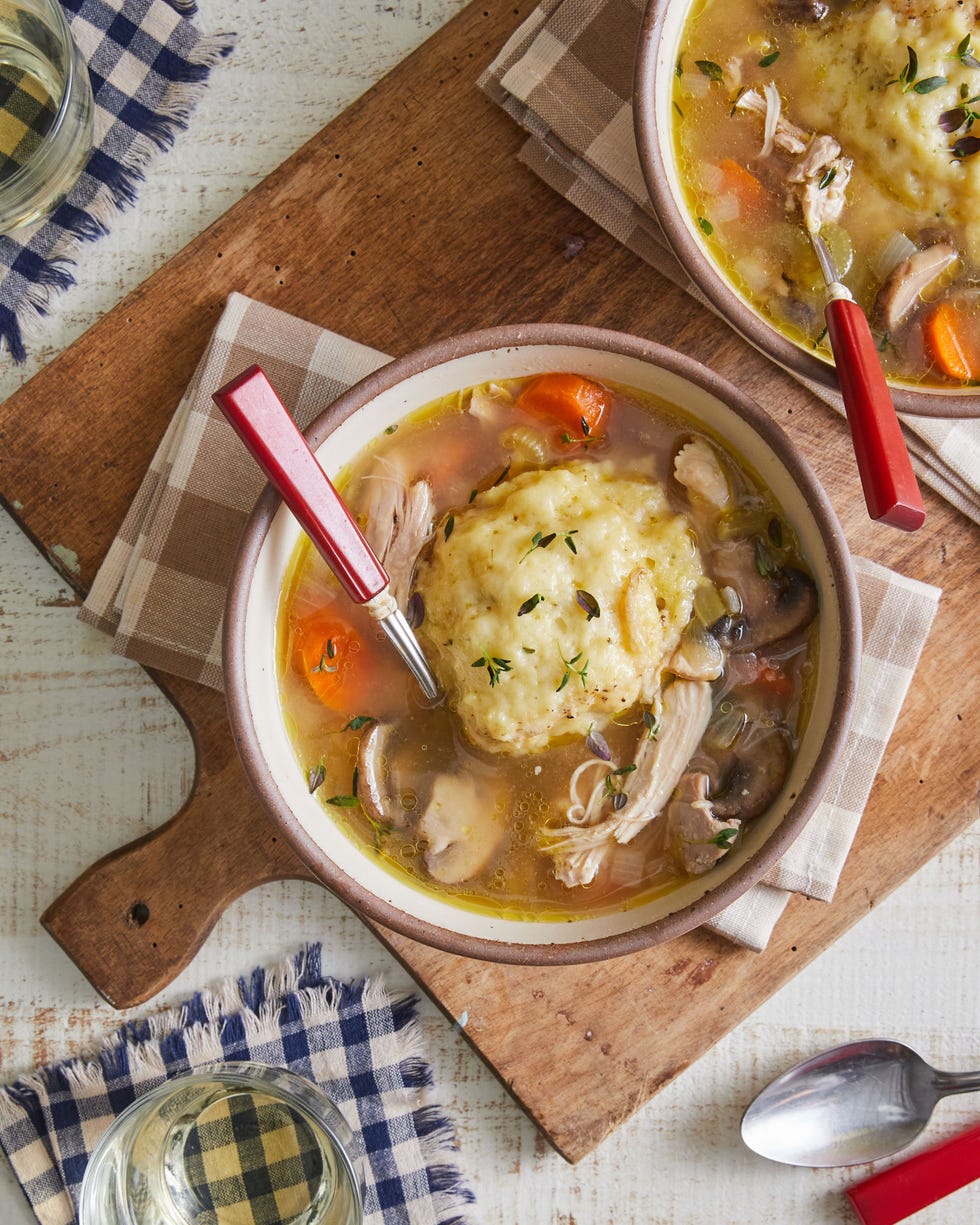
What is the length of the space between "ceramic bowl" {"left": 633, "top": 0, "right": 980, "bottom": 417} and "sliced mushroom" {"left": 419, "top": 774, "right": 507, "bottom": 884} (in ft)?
2.99

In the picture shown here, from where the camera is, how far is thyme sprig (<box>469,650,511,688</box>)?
1941mm

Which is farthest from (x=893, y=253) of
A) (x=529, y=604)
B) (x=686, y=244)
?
(x=529, y=604)

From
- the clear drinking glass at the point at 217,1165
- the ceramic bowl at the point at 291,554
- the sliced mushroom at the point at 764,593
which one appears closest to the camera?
the ceramic bowl at the point at 291,554

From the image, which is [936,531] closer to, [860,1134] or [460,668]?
[460,668]

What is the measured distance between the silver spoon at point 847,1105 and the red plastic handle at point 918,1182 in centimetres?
6

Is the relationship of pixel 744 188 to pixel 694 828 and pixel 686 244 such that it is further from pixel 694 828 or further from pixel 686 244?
pixel 694 828

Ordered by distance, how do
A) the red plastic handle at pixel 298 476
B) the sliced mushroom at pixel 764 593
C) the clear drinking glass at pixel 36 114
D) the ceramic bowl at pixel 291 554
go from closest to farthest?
the red plastic handle at pixel 298 476 → the ceramic bowl at pixel 291 554 → the sliced mushroom at pixel 764 593 → the clear drinking glass at pixel 36 114

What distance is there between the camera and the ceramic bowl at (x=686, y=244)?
1888mm

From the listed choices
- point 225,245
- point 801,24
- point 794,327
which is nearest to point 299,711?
point 225,245

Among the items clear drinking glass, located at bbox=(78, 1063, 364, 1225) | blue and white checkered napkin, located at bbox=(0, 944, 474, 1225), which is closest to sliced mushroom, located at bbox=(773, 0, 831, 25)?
blue and white checkered napkin, located at bbox=(0, 944, 474, 1225)

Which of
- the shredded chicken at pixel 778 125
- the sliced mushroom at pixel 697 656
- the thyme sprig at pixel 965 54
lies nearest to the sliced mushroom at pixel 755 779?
the sliced mushroom at pixel 697 656

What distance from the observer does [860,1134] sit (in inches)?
98.0

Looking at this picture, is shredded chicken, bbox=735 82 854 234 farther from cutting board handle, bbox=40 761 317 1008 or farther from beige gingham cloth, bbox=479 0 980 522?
cutting board handle, bbox=40 761 317 1008

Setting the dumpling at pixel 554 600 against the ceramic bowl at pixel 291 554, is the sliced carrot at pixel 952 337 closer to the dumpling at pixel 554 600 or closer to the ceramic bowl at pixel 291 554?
the ceramic bowl at pixel 291 554
